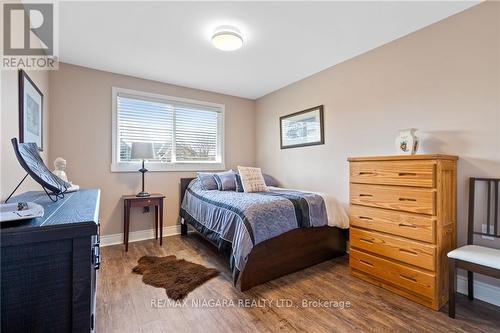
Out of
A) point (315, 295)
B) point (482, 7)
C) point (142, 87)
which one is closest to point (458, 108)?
point (482, 7)

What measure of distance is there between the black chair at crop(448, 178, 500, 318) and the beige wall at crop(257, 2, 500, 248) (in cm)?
11

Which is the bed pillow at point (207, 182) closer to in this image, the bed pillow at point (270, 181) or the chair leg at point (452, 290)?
the bed pillow at point (270, 181)

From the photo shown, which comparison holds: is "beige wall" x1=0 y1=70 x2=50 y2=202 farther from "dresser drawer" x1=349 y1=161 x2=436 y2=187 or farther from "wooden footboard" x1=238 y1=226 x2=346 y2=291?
"dresser drawer" x1=349 y1=161 x2=436 y2=187

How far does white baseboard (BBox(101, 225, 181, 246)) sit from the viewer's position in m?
3.25

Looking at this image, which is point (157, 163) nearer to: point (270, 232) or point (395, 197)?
point (270, 232)

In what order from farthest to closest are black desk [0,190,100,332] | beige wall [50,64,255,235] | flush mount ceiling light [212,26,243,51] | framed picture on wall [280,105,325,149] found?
framed picture on wall [280,105,325,149] < beige wall [50,64,255,235] < flush mount ceiling light [212,26,243,51] < black desk [0,190,100,332]

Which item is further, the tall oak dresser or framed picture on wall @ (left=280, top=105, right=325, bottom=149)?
framed picture on wall @ (left=280, top=105, right=325, bottom=149)

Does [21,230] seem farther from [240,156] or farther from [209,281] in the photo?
[240,156]

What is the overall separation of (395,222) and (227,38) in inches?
90.8

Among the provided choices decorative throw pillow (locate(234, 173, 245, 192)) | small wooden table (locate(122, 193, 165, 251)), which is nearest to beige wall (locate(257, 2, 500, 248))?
decorative throw pillow (locate(234, 173, 245, 192))

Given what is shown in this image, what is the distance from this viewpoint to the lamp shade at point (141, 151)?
3.13 m

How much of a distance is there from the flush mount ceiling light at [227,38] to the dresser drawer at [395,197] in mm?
1863

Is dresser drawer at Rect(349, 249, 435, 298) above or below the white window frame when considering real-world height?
below

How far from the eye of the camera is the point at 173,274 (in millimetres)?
2375
